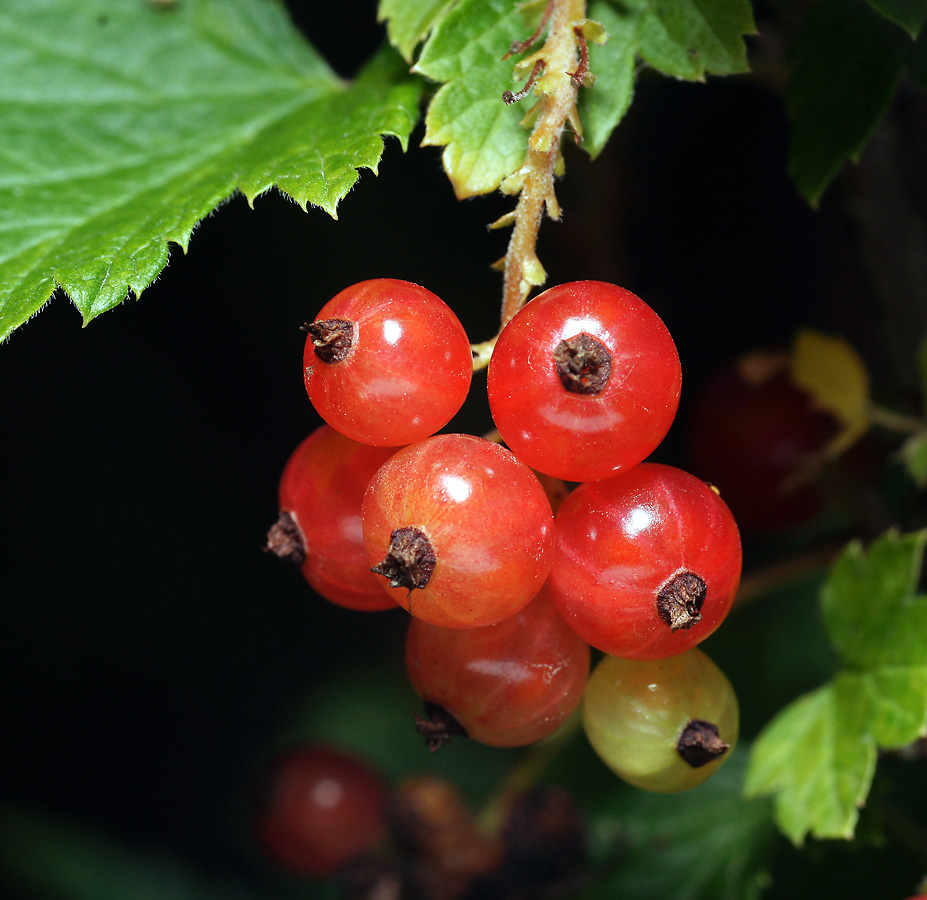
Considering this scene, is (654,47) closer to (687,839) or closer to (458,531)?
(458,531)

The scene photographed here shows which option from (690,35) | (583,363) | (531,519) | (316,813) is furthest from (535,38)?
(316,813)

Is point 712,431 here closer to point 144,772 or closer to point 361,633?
point 361,633

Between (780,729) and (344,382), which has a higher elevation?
(344,382)

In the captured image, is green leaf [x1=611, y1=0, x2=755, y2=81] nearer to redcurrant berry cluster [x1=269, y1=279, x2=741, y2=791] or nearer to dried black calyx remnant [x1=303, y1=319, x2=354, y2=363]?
redcurrant berry cluster [x1=269, y1=279, x2=741, y2=791]

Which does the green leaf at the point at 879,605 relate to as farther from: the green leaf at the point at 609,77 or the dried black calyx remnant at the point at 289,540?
the dried black calyx remnant at the point at 289,540

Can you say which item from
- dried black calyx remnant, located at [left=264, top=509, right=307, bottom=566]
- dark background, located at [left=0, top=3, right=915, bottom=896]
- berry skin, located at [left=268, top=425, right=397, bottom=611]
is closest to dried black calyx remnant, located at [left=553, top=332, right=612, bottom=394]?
berry skin, located at [left=268, top=425, right=397, bottom=611]

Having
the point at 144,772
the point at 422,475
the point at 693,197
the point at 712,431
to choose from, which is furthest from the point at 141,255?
the point at 144,772
